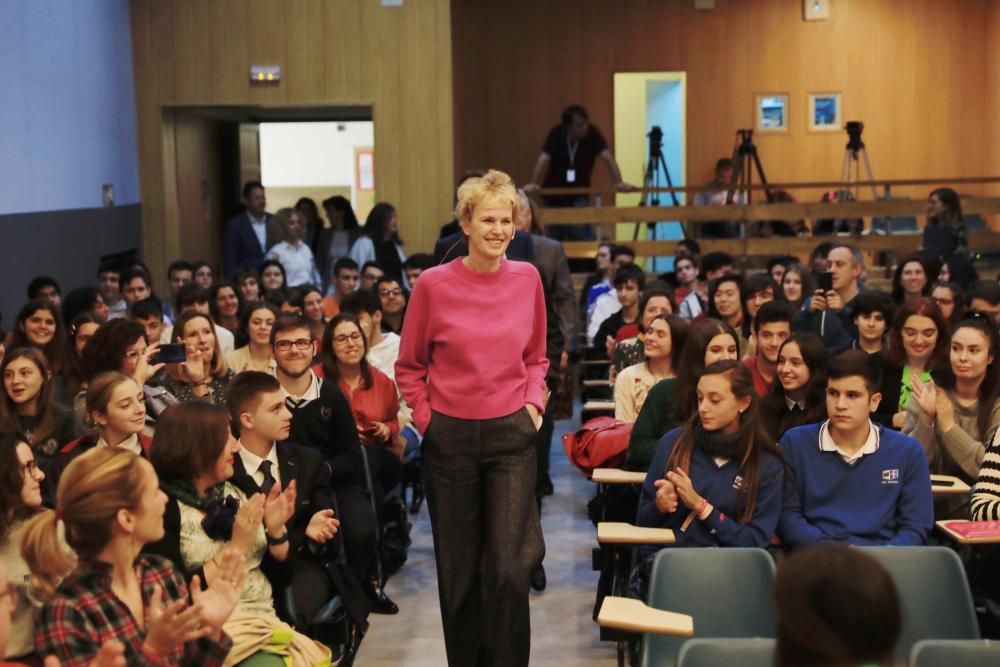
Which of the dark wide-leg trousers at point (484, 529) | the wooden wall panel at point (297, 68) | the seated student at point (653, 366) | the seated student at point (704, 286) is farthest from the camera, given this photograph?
the wooden wall panel at point (297, 68)

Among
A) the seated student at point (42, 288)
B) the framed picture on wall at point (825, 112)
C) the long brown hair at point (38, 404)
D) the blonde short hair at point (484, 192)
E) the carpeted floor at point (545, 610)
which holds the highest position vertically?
the framed picture on wall at point (825, 112)

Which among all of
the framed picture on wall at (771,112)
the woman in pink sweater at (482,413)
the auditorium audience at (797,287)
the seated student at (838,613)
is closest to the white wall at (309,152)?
the framed picture on wall at (771,112)

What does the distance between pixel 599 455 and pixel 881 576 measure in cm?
309

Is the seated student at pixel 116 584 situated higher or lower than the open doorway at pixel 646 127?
lower

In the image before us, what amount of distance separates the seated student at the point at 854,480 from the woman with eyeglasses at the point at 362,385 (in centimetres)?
178

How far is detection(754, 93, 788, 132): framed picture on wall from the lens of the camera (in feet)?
43.1

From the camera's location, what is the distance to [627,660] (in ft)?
14.4

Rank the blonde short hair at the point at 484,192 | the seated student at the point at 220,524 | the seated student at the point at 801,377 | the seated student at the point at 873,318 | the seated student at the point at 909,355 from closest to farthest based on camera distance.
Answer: the seated student at the point at 220,524 < the blonde short hair at the point at 484,192 < the seated student at the point at 801,377 < the seated student at the point at 909,355 < the seated student at the point at 873,318

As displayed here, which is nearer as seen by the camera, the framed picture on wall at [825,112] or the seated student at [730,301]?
the seated student at [730,301]

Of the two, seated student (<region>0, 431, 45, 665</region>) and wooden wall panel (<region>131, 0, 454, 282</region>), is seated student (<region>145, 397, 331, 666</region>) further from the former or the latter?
wooden wall panel (<region>131, 0, 454, 282</region>)

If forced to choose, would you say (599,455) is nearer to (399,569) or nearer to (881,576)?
(399,569)

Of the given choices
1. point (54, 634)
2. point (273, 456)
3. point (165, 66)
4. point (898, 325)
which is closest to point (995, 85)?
point (165, 66)

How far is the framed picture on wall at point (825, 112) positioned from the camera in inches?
517

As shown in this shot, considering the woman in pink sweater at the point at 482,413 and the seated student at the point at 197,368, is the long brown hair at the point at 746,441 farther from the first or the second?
the seated student at the point at 197,368
